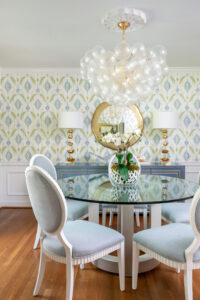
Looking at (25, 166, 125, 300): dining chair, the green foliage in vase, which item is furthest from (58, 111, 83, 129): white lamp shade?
(25, 166, 125, 300): dining chair

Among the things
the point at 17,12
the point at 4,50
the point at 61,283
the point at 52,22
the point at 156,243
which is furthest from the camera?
the point at 4,50

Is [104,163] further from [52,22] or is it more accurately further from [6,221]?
[52,22]

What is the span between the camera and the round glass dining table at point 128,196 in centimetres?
194

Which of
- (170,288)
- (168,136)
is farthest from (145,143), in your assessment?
(170,288)

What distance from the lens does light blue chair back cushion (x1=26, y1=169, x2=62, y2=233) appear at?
167 centimetres

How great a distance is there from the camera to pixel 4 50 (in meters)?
3.51

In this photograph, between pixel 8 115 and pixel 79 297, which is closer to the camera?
pixel 79 297

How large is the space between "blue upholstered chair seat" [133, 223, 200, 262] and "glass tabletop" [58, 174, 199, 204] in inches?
9.9

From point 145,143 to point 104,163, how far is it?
847 mm

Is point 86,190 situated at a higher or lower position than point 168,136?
lower

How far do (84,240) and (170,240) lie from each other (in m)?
0.60

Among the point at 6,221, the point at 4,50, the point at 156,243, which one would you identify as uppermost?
the point at 4,50

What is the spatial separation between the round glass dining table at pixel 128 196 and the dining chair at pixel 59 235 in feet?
0.87

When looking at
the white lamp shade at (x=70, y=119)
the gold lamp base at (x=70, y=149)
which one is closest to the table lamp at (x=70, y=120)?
the white lamp shade at (x=70, y=119)
